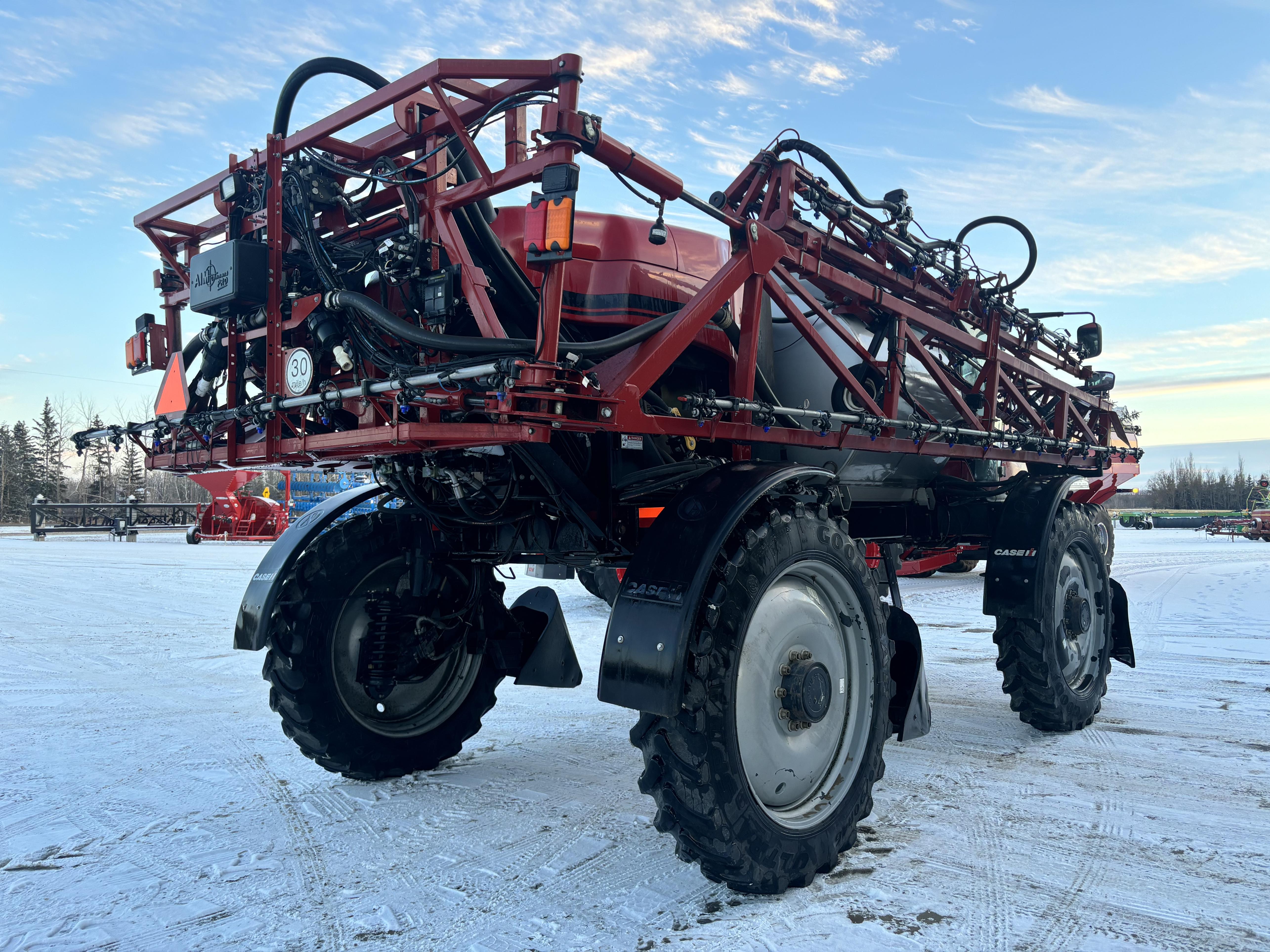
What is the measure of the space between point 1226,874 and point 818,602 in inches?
66.2

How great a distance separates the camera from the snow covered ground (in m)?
2.81

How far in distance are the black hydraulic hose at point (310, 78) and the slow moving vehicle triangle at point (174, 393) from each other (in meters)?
1.09

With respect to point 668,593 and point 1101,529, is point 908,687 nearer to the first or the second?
point 668,593

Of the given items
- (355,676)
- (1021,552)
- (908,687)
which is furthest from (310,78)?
(1021,552)

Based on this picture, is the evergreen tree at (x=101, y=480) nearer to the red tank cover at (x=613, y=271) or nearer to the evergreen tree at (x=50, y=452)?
the evergreen tree at (x=50, y=452)

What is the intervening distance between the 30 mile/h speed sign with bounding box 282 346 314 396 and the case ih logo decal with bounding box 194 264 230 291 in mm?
367

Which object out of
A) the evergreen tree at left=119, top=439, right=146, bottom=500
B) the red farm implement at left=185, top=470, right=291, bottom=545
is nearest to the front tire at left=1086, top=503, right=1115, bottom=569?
the red farm implement at left=185, top=470, right=291, bottom=545

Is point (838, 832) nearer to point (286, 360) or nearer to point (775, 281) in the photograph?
point (775, 281)

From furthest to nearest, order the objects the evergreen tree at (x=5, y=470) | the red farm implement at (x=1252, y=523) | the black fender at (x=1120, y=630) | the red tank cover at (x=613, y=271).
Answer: the evergreen tree at (x=5, y=470) → the red farm implement at (x=1252, y=523) → the black fender at (x=1120, y=630) → the red tank cover at (x=613, y=271)

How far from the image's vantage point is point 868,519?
5.70 meters

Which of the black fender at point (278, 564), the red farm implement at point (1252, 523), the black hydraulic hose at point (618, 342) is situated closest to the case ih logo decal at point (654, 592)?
the black hydraulic hose at point (618, 342)

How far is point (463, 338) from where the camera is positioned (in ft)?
9.52

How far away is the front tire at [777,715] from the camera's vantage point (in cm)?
291

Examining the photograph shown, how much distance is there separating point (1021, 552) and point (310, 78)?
4.38 m
